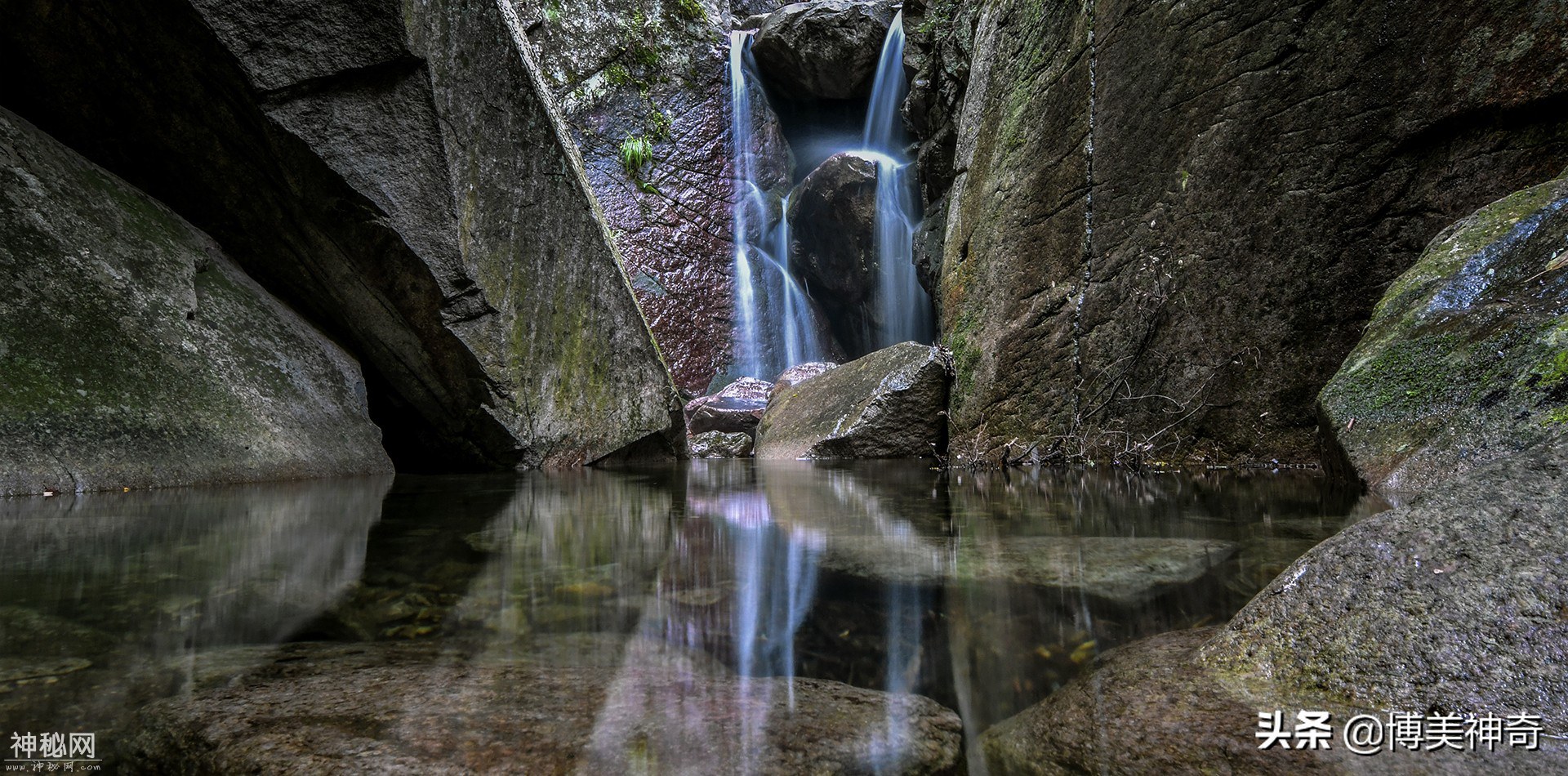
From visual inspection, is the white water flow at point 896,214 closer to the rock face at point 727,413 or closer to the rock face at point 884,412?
the rock face at point 727,413

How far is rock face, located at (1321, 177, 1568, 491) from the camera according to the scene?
195cm

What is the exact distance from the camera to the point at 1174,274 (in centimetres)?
407

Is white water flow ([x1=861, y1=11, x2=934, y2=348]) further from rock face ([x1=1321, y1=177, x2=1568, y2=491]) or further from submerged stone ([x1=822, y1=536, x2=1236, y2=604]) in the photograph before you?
submerged stone ([x1=822, y1=536, x2=1236, y2=604])

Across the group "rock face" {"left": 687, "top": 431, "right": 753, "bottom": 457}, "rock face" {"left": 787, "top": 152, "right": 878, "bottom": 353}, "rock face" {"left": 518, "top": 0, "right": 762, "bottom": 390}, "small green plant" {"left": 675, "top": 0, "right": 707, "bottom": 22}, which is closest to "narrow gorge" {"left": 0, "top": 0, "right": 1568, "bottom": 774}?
"rock face" {"left": 687, "top": 431, "right": 753, "bottom": 457}

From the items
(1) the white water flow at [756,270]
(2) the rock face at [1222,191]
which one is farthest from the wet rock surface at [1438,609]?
(1) the white water flow at [756,270]

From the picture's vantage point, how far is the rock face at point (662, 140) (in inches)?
506

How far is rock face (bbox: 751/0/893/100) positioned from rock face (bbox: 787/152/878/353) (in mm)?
1571

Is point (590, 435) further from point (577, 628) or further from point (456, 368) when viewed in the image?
point (577, 628)

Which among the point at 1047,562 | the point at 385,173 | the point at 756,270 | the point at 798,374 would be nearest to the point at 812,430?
the point at 798,374

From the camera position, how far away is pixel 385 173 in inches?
136

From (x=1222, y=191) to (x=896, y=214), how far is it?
9104 millimetres

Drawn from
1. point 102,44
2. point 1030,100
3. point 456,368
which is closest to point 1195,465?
point 1030,100

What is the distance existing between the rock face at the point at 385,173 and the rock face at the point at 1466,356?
4.07m

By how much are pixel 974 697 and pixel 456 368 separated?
3909 millimetres
